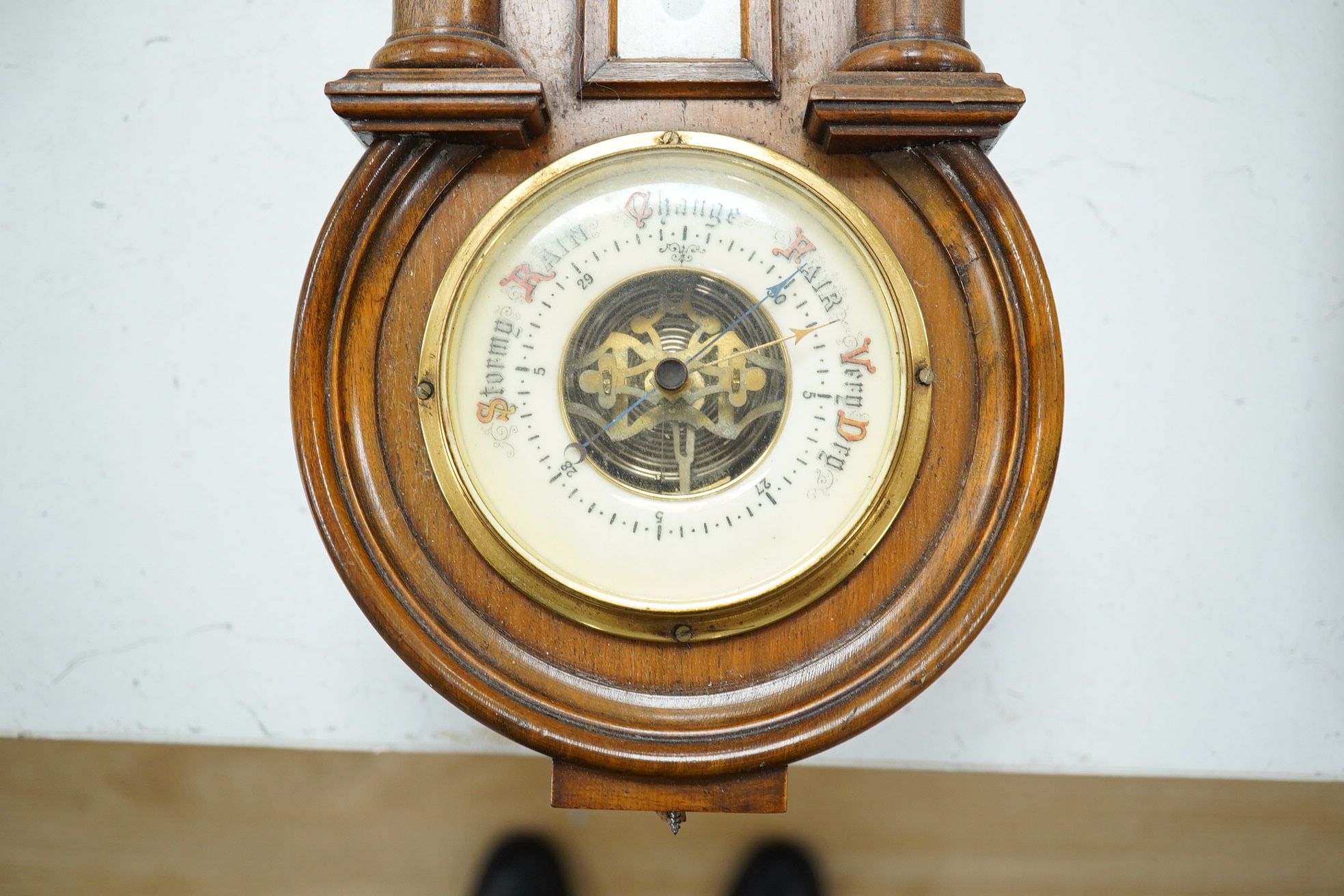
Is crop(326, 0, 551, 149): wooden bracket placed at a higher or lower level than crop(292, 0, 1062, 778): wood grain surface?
higher

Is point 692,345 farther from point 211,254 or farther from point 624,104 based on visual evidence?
point 211,254

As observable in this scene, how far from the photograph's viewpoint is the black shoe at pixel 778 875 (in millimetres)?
1175

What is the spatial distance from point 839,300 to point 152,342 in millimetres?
927

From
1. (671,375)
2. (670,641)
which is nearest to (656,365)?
(671,375)

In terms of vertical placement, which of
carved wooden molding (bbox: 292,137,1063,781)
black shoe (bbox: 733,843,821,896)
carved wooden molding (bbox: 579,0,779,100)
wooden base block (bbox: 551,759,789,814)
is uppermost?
carved wooden molding (bbox: 579,0,779,100)

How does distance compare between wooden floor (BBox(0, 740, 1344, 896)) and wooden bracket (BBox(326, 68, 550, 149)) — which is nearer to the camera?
wooden bracket (BBox(326, 68, 550, 149))

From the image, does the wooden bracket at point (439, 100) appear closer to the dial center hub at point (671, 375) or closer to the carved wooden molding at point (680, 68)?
the carved wooden molding at point (680, 68)

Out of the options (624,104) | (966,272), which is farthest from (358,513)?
(966,272)

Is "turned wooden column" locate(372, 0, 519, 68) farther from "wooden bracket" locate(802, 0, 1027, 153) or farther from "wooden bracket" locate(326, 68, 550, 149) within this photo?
"wooden bracket" locate(802, 0, 1027, 153)

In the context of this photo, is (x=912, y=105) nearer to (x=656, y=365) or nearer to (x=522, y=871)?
(x=656, y=365)

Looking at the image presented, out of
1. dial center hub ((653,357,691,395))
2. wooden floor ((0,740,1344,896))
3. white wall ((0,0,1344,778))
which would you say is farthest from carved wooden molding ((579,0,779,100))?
wooden floor ((0,740,1344,896))

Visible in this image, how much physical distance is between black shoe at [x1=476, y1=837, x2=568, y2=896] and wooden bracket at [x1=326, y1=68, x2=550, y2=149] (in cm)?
89

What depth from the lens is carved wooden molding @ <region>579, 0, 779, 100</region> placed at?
0.77 meters

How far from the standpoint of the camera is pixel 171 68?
1.22m
